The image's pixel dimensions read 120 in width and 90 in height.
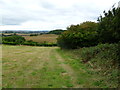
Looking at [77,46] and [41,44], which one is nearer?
[77,46]

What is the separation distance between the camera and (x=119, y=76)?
5.34 meters

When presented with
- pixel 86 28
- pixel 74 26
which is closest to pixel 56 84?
pixel 86 28

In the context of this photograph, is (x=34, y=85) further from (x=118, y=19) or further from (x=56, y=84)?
(x=118, y=19)

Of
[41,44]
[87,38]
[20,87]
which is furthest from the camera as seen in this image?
[41,44]

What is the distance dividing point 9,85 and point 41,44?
46.0m

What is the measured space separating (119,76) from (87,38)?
48.8 feet

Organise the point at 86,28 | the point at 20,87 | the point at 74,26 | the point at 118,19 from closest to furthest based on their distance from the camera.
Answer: the point at 20,87 < the point at 118,19 < the point at 86,28 < the point at 74,26

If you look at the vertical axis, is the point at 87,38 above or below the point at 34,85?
above

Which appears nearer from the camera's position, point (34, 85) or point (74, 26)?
point (34, 85)

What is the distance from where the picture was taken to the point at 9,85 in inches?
193

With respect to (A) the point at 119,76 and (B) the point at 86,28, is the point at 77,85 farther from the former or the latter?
(B) the point at 86,28

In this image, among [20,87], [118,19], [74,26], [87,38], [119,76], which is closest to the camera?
[20,87]

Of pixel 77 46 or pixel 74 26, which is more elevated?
pixel 74 26

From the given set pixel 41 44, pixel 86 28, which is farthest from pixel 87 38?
pixel 41 44
